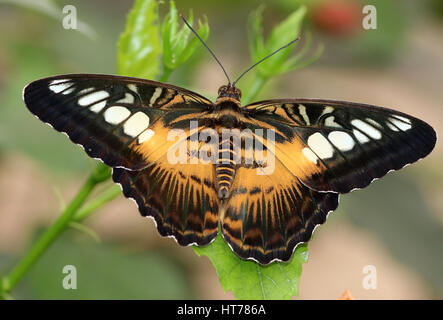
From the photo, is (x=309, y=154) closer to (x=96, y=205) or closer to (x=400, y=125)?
(x=400, y=125)

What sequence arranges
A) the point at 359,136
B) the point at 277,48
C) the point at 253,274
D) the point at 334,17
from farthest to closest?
the point at 334,17, the point at 277,48, the point at 359,136, the point at 253,274

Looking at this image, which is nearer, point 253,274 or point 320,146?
point 253,274

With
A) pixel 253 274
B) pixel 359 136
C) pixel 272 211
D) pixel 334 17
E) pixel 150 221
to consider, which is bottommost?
pixel 253 274

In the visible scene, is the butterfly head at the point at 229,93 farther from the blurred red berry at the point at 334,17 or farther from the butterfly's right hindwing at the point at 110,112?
the blurred red berry at the point at 334,17

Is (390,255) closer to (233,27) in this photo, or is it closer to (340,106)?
(233,27)

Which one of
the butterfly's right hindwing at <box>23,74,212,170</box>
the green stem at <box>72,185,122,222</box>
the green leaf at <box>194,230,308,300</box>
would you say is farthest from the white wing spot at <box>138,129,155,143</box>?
the green leaf at <box>194,230,308,300</box>

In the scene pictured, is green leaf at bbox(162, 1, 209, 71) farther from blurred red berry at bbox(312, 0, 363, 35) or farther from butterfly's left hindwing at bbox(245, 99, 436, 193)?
blurred red berry at bbox(312, 0, 363, 35)

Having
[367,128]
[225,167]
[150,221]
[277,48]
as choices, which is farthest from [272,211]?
[150,221]

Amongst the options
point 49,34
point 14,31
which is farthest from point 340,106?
point 14,31
